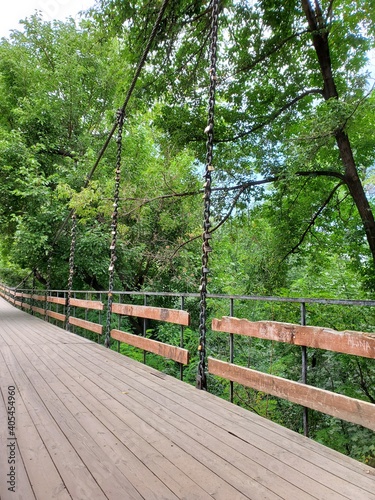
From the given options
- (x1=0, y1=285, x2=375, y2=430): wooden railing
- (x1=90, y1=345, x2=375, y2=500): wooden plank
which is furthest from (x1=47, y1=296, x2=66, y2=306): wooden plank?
(x1=90, y1=345, x2=375, y2=500): wooden plank

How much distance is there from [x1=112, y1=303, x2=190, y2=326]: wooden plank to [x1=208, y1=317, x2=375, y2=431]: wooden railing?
0.53 meters

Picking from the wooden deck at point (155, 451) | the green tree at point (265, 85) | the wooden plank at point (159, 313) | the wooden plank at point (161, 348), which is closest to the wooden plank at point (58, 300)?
the wooden plank at point (159, 313)

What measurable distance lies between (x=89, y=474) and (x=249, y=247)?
6821 millimetres

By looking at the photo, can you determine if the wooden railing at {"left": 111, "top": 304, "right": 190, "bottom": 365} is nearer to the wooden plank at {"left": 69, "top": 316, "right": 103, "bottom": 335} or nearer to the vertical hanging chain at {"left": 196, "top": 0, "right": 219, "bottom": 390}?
the vertical hanging chain at {"left": 196, "top": 0, "right": 219, "bottom": 390}

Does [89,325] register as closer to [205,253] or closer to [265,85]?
[205,253]

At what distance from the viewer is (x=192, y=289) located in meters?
9.98

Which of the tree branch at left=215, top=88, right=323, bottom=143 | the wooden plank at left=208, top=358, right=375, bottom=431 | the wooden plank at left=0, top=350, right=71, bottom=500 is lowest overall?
the wooden plank at left=0, top=350, right=71, bottom=500

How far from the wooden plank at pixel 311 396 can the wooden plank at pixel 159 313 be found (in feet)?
1.96

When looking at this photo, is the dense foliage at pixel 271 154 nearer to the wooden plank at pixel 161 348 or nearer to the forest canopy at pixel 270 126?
the forest canopy at pixel 270 126

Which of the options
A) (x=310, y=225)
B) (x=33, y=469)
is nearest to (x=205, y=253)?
(x=33, y=469)

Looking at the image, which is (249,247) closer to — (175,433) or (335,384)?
(335,384)

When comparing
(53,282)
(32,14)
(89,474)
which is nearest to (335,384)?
(89,474)

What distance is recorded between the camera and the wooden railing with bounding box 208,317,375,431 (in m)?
1.77

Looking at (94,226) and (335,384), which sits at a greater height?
(94,226)
